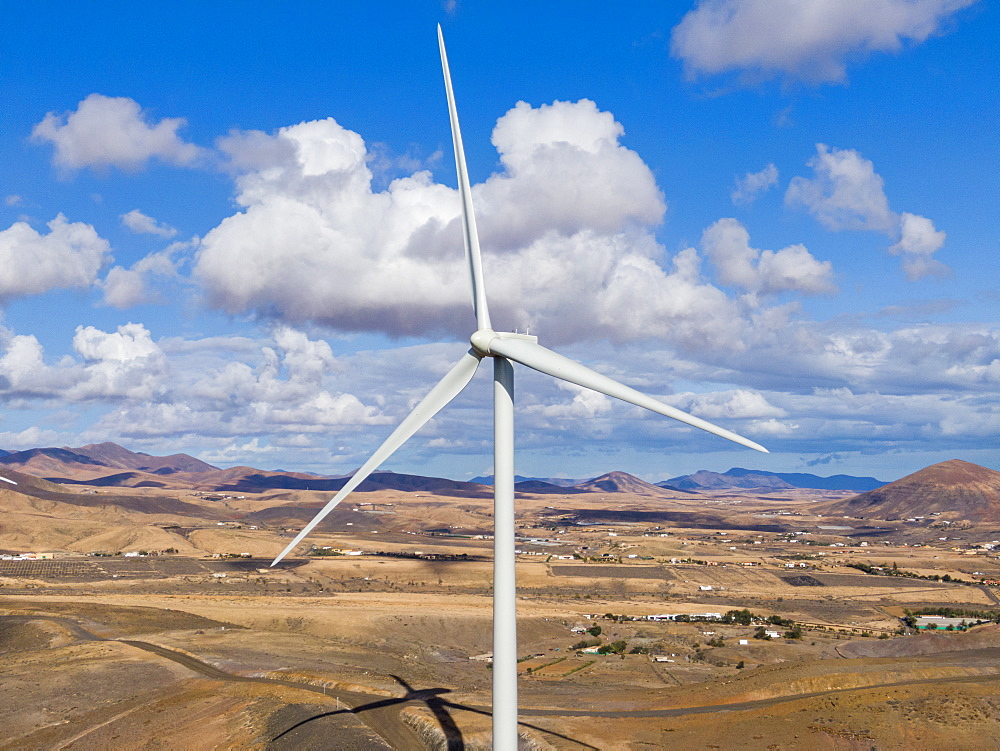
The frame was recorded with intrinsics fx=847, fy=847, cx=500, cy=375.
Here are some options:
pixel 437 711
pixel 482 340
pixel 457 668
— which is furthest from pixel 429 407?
pixel 457 668

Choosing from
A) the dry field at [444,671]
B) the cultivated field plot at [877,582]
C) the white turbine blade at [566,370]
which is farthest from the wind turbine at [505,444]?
the cultivated field plot at [877,582]

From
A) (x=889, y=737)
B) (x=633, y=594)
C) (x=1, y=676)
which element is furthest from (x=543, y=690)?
(x=633, y=594)

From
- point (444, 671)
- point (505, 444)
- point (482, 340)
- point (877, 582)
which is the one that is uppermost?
point (482, 340)

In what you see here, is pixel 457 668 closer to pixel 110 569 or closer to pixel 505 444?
pixel 505 444

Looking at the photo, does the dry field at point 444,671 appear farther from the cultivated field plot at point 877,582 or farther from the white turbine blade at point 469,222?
the white turbine blade at point 469,222

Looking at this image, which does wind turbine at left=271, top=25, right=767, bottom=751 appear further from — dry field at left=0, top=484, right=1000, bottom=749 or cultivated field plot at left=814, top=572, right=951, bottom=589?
cultivated field plot at left=814, top=572, right=951, bottom=589
